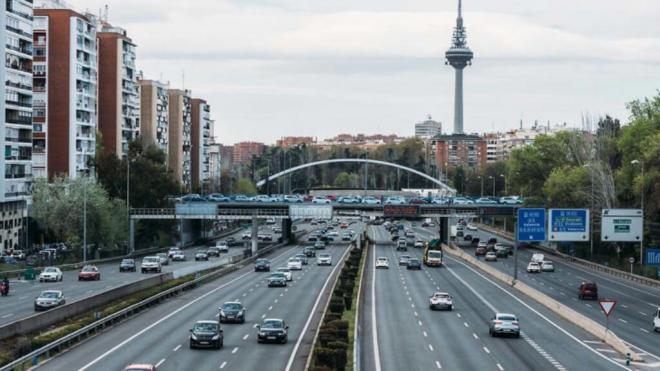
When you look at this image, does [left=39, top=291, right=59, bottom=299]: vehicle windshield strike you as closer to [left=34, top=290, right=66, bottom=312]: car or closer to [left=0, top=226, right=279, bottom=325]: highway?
[left=34, top=290, right=66, bottom=312]: car

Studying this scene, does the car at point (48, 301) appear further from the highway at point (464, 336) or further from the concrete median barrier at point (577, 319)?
the concrete median barrier at point (577, 319)

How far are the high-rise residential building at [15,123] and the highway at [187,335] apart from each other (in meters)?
39.4

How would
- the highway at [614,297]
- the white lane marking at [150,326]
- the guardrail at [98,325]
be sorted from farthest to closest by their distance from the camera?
the highway at [614,297] < the white lane marking at [150,326] < the guardrail at [98,325]

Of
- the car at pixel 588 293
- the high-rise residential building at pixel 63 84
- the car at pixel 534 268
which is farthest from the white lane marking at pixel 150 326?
the high-rise residential building at pixel 63 84

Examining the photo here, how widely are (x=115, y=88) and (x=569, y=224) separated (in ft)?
302

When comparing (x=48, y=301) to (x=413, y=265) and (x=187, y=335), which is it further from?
(x=413, y=265)

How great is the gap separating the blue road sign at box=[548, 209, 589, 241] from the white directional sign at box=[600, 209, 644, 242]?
1403mm

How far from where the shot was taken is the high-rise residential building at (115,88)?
155 metres

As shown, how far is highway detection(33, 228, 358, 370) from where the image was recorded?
3991 cm

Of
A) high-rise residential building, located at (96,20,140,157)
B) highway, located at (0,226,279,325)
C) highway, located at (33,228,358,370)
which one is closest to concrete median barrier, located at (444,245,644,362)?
highway, located at (33,228,358,370)

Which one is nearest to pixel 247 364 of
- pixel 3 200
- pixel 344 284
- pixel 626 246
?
pixel 344 284

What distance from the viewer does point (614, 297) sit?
3019 inches

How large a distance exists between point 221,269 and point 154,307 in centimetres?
3070

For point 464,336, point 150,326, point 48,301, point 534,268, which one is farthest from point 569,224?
point 48,301
